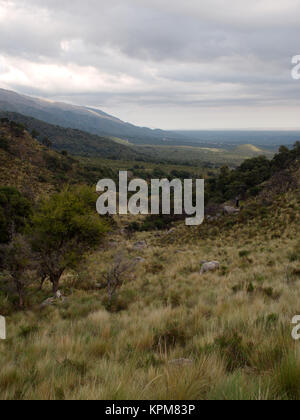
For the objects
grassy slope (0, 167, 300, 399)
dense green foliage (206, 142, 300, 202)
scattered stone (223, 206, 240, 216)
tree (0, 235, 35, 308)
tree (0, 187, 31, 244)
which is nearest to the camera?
grassy slope (0, 167, 300, 399)

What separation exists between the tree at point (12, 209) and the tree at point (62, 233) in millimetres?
9611


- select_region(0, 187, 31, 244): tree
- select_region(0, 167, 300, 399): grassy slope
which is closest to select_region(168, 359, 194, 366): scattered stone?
select_region(0, 167, 300, 399): grassy slope

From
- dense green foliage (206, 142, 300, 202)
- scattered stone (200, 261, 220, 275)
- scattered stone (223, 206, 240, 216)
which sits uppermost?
dense green foliage (206, 142, 300, 202)

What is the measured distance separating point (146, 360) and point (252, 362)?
1461mm

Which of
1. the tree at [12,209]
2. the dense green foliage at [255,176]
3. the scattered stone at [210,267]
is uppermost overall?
the dense green foliage at [255,176]

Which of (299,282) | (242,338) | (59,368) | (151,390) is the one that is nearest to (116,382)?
(151,390)

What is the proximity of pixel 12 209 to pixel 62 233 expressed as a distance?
1296 cm

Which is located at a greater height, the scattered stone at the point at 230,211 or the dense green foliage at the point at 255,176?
the dense green foliage at the point at 255,176

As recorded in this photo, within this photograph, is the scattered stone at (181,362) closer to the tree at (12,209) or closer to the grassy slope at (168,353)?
the grassy slope at (168,353)

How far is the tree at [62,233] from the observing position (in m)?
12.9

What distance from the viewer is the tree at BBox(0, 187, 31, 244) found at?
22.0 metres

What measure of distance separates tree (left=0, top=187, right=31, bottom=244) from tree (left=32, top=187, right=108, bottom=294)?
961 centimetres

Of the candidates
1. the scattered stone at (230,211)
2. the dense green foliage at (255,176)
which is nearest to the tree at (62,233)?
the scattered stone at (230,211)

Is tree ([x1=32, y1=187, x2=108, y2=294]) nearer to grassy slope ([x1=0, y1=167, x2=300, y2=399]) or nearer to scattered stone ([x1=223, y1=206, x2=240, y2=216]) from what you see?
grassy slope ([x1=0, y1=167, x2=300, y2=399])
